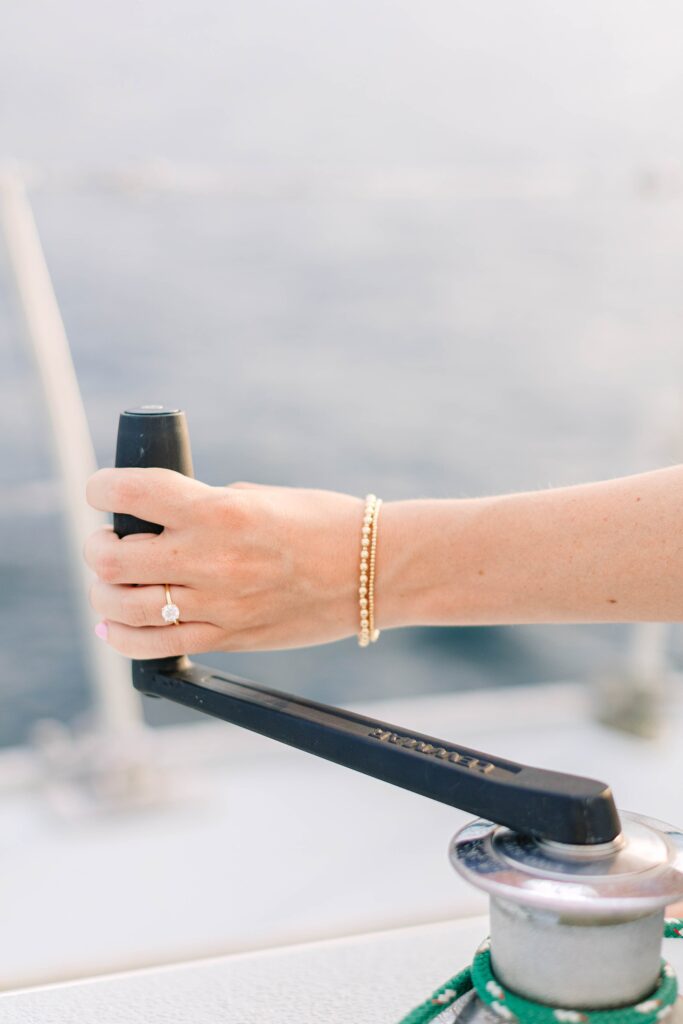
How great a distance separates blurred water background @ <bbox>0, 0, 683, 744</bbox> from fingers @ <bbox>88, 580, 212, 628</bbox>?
862 millimetres

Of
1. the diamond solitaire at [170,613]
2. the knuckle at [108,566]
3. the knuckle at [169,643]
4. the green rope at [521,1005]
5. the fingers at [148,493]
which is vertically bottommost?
the green rope at [521,1005]

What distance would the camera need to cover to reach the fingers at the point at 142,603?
0.75 meters

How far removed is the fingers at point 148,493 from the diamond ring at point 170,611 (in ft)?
0.19

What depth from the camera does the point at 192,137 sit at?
14766 millimetres

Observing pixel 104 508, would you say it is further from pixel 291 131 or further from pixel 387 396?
pixel 291 131

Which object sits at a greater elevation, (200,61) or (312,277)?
(200,61)

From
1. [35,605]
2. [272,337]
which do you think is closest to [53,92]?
[272,337]

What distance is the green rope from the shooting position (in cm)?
42

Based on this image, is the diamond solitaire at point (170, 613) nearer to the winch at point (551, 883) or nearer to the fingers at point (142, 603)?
the fingers at point (142, 603)

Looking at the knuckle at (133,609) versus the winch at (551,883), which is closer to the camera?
the winch at (551,883)

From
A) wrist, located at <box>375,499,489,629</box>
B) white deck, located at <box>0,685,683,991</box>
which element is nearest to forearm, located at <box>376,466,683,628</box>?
wrist, located at <box>375,499,489,629</box>

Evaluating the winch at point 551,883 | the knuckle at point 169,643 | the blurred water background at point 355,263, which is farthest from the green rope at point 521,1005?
the blurred water background at point 355,263

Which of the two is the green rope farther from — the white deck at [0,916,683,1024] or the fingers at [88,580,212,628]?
the fingers at [88,580,212,628]

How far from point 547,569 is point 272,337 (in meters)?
8.51
